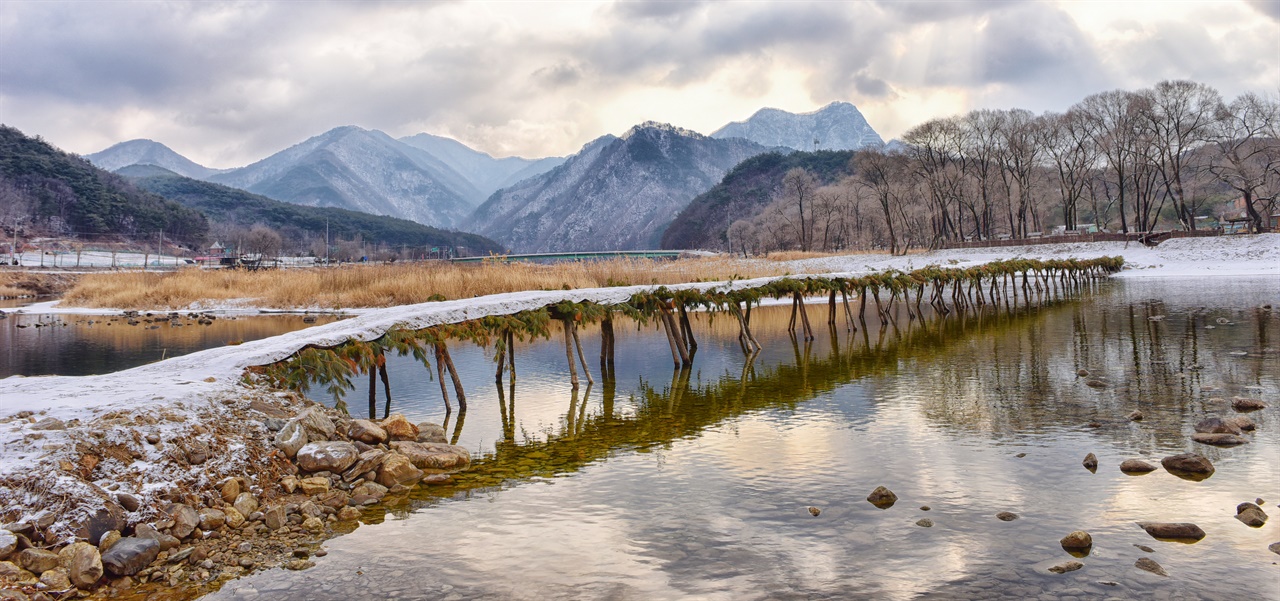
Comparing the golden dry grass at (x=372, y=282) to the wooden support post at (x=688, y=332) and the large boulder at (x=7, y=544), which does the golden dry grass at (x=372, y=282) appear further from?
the large boulder at (x=7, y=544)

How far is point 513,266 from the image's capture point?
25469mm

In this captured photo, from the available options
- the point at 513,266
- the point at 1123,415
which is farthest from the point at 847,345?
the point at 513,266

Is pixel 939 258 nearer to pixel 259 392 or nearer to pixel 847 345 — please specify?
pixel 847 345

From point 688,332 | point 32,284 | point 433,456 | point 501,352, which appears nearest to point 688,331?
point 688,332

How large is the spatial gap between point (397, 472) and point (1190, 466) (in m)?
8.11

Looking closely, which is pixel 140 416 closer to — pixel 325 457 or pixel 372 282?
pixel 325 457

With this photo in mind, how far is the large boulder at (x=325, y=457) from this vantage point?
733cm

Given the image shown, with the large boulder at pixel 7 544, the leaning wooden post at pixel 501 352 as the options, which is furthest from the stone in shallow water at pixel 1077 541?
the leaning wooden post at pixel 501 352

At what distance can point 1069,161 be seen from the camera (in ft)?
234

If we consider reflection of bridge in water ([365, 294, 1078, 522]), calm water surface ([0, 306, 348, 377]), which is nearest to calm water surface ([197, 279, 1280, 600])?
reflection of bridge in water ([365, 294, 1078, 522])

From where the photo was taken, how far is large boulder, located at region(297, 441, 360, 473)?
Result: 7.33 metres

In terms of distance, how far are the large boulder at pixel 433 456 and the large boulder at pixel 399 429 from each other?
270 mm

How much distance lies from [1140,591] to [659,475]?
14.5ft

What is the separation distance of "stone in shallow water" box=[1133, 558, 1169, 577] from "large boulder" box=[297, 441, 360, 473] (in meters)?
6.98
